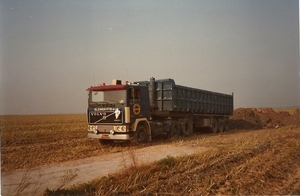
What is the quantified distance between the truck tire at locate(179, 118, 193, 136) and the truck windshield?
206 inches

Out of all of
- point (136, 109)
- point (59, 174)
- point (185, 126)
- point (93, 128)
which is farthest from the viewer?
point (185, 126)

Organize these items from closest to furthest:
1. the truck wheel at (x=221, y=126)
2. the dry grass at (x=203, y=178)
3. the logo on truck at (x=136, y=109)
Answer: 1. the dry grass at (x=203, y=178)
2. the logo on truck at (x=136, y=109)
3. the truck wheel at (x=221, y=126)

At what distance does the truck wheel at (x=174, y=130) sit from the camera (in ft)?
52.5

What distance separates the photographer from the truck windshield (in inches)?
503

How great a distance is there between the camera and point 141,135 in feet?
44.9

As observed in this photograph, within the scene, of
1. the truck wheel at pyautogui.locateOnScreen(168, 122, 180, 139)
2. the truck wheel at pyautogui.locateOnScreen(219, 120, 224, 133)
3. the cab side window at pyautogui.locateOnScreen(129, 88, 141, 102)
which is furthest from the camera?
the truck wheel at pyautogui.locateOnScreen(219, 120, 224, 133)

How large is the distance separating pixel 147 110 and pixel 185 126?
4.31m

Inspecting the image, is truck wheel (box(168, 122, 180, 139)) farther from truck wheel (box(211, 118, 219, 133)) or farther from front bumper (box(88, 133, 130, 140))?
truck wheel (box(211, 118, 219, 133))

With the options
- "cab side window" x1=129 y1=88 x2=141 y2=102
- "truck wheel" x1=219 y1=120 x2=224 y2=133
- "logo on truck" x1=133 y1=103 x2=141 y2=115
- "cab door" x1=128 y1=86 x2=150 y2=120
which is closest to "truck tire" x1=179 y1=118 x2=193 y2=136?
"cab door" x1=128 y1=86 x2=150 y2=120

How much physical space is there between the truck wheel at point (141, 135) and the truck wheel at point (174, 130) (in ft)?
7.66

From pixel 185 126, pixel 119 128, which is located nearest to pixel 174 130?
pixel 185 126

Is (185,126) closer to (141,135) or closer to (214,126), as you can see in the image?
(214,126)

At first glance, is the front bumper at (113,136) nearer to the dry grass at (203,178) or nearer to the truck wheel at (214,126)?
the dry grass at (203,178)

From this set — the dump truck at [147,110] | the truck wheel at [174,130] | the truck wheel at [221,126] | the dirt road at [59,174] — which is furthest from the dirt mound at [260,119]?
the dirt road at [59,174]
